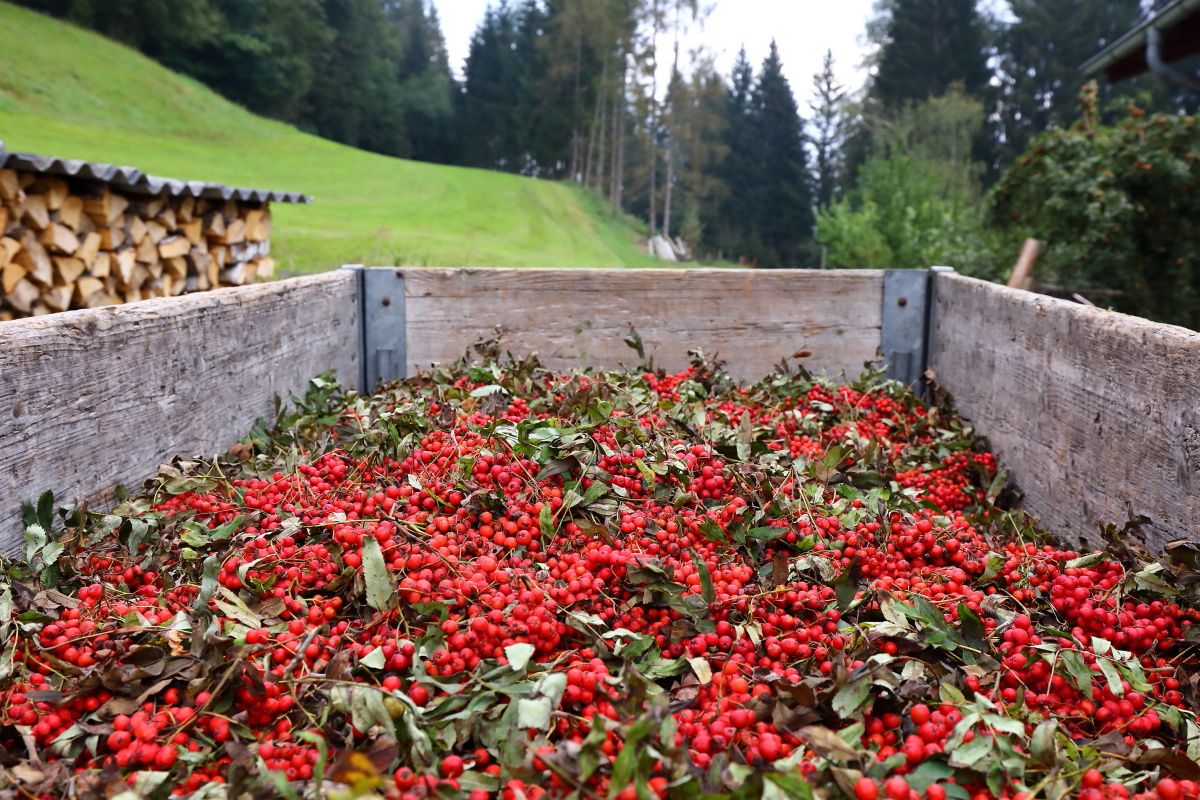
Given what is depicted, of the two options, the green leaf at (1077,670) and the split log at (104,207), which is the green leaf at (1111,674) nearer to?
the green leaf at (1077,670)

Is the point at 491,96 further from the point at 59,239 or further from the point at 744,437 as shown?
the point at 744,437

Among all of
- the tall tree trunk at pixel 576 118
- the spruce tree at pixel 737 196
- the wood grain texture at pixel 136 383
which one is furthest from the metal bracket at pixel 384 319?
the tall tree trunk at pixel 576 118

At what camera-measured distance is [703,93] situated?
29.5 meters

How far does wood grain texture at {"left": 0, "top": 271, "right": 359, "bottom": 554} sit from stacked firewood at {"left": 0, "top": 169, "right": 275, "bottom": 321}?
8.65ft

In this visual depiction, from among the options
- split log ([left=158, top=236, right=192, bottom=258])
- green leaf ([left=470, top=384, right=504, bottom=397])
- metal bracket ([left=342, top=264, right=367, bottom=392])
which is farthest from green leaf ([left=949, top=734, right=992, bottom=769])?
split log ([left=158, top=236, right=192, bottom=258])

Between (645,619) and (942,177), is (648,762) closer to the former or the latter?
(645,619)

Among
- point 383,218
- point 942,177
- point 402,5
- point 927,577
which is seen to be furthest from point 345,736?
point 402,5

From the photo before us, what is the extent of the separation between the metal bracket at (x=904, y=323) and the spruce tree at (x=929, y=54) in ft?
97.8

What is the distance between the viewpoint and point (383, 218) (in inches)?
623

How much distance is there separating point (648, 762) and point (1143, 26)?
10171 millimetres

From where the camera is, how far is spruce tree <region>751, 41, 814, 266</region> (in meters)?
32.3

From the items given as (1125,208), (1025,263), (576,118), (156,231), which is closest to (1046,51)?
(576,118)

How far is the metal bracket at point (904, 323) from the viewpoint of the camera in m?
3.43

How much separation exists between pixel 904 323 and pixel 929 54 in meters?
31.9
